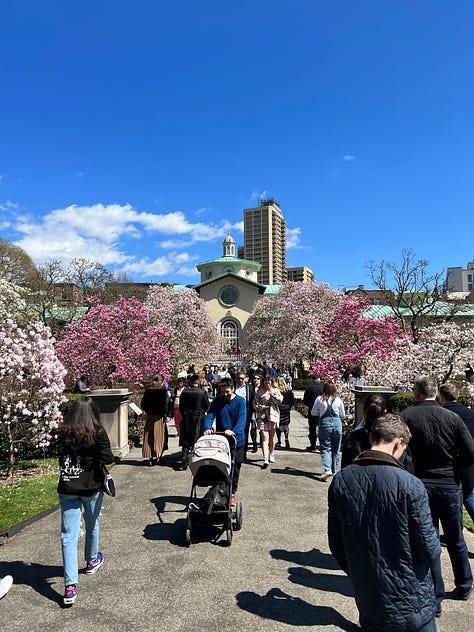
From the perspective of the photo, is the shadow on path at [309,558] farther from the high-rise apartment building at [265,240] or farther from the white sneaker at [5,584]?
the high-rise apartment building at [265,240]

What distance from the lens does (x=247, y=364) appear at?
50156 millimetres

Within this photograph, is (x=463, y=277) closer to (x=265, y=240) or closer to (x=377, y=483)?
(x=265, y=240)

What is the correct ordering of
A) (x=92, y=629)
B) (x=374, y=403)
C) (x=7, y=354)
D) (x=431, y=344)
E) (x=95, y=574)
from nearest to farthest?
1. (x=92, y=629)
2. (x=95, y=574)
3. (x=374, y=403)
4. (x=7, y=354)
5. (x=431, y=344)

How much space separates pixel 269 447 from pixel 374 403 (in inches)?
210

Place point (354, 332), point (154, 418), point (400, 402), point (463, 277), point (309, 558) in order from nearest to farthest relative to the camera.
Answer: point (309, 558) < point (154, 418) < point (400, 402) < point (354, 332) < point (463, 277)

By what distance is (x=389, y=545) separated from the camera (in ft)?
8.29

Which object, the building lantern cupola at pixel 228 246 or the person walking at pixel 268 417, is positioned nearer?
the person walking at pixel 268 417

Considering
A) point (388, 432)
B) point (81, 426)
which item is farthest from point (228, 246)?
point (388, 432)

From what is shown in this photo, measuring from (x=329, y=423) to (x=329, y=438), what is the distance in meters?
0.32

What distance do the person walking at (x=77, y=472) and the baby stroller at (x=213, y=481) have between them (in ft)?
4.91

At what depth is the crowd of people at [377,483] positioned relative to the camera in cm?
251

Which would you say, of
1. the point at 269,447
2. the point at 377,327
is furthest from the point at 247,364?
the point at 269,447

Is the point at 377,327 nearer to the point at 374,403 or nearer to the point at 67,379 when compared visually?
the point at 67,379

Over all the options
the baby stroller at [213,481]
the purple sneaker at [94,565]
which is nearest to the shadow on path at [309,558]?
the baby stroller at [213,481]
